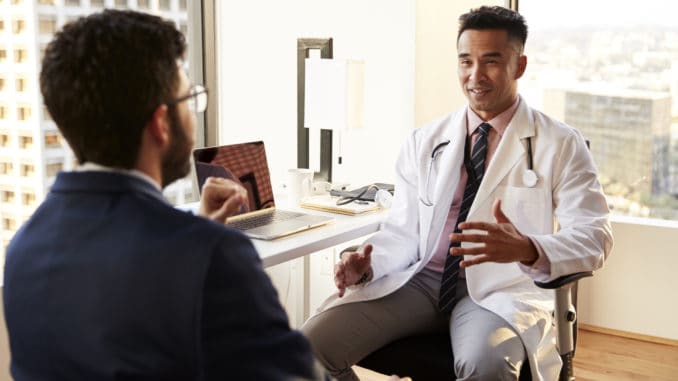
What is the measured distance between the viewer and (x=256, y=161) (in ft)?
8.76

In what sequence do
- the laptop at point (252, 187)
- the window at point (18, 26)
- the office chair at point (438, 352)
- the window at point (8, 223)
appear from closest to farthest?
the office chair at point (438, 352) → the laptop at point (252, 187) → the window at point (18, 26) → the window at point (8, 223)

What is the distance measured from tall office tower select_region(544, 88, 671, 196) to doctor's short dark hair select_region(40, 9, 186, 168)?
9.33 ft

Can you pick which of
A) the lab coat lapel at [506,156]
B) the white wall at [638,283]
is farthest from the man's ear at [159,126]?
the white wall at [638,283]

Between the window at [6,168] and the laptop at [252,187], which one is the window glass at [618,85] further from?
the window at [6,168]

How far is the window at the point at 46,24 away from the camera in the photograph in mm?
3421

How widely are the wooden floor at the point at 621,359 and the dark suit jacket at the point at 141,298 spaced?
2320 millimetres

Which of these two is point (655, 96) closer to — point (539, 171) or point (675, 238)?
point (675, 238)

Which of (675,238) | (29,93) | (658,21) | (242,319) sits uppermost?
(658,21)

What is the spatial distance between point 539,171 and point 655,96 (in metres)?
1.53

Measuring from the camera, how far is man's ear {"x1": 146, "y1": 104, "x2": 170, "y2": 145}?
1.07 m

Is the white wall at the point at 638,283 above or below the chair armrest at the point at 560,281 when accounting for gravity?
below

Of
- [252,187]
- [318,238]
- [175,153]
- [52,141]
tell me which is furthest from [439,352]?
[52,141]

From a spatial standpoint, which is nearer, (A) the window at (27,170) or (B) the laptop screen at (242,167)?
(B) the laptop screen at (242,167)

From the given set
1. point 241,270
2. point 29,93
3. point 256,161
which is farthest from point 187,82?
point 29,93
